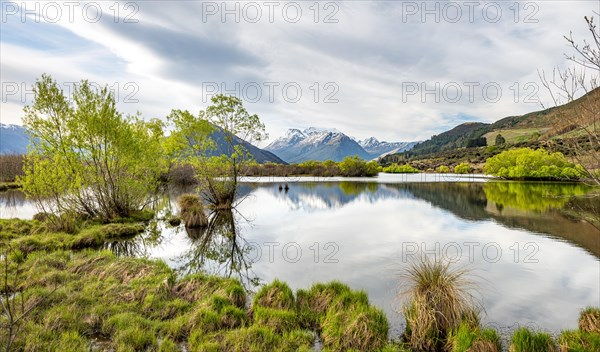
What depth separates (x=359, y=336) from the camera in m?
7.52

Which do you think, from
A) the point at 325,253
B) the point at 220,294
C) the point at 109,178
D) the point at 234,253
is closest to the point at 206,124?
the point at 109,178

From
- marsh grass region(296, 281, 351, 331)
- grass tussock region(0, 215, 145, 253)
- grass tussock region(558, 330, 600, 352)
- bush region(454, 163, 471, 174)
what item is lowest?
marsh grass region(296, 281, 351, 331)

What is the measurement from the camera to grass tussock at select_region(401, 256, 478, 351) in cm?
762

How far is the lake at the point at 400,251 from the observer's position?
10625 millimetres

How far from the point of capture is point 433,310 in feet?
25.3

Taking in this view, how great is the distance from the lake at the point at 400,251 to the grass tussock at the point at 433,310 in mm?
649

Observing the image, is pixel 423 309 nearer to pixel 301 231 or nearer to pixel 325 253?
pixel 325 253

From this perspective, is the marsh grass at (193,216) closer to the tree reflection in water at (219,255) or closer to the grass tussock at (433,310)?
the tree reflection in water at (219,255)

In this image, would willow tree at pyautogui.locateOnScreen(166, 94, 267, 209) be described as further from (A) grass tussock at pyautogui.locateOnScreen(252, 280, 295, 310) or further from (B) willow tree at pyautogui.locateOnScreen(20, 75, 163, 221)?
(A) grass tussock at pyautogui.locateOnScreen(252, 280, 295, 310)

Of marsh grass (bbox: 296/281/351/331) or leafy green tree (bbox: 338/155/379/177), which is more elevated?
leafy green tree (bbox: 338/155/379/177)

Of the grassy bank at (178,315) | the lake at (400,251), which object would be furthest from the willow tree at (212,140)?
the grassy bank at (178,315)

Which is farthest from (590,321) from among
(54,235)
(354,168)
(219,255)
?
(354,168)

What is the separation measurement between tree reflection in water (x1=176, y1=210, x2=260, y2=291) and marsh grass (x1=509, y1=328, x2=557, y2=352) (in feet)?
26.4

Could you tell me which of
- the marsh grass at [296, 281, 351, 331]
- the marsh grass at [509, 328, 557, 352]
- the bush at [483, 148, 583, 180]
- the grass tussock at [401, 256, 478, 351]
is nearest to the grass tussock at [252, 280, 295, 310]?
the marsh grass at [296, 281, 351, 331]
